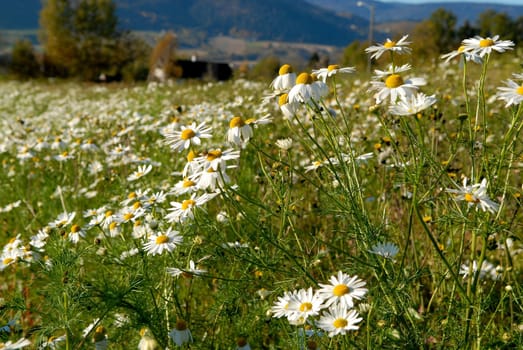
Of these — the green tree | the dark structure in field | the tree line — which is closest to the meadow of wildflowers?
the dark structure in field

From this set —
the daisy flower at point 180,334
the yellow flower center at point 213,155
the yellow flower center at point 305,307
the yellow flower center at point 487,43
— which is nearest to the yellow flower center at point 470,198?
the yellow flower center at point 305,307

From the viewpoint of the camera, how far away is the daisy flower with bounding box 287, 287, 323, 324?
1.28m

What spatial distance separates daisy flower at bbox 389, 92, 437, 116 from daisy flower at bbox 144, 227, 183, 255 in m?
0.87

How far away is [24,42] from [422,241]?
48.2 m

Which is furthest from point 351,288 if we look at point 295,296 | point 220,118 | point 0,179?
point 0,179

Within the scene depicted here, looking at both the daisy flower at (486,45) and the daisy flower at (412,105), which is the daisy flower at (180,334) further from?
the daisy flower at (486,45)

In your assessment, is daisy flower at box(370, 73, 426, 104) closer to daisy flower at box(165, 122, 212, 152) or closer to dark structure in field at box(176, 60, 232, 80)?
daisy flower at box(165, 122, 212, 152)

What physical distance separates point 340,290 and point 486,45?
37.5 inches

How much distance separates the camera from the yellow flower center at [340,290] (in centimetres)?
126

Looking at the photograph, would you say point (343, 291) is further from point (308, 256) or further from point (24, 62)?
point (24, 62)

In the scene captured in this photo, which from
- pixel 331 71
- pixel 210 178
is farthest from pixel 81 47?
pixel 210 178

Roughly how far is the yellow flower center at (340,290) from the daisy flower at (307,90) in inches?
22.2

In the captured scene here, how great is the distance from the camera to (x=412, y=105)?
1.27 metres

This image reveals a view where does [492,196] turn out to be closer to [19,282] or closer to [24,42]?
[19,282]
